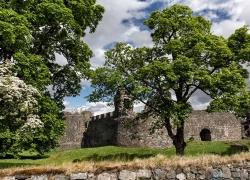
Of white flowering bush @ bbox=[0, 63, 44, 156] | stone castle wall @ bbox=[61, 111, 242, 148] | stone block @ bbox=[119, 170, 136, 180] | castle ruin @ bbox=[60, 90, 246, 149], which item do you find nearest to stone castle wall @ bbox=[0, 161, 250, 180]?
stone block @ bbox=[119, 170, 136, 180]

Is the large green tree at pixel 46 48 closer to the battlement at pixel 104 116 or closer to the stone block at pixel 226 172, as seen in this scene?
the stone block at pixel 226 172

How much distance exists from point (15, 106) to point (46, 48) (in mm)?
11503

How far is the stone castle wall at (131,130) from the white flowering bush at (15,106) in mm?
23471

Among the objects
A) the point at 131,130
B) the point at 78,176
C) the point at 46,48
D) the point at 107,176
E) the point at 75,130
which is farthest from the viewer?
the point at 75,130

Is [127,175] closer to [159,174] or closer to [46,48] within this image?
[159,174]

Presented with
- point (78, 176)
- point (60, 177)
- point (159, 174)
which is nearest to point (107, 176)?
point (78, 176)

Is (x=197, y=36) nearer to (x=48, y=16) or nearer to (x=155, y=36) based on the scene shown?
(x=155, y=36)

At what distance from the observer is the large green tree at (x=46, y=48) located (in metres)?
27.5

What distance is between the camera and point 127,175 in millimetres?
14086

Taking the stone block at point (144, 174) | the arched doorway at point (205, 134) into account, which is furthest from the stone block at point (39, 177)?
the arched doorway at point (205, 134)

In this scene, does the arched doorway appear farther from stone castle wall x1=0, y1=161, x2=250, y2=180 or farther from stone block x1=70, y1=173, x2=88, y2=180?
stone block x1=70, y1=173, x2=88, y2=180

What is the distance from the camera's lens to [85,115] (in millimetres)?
62469

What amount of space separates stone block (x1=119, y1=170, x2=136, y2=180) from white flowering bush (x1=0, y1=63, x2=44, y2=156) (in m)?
9.67

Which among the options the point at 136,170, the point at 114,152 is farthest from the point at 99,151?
the point at 136,170
